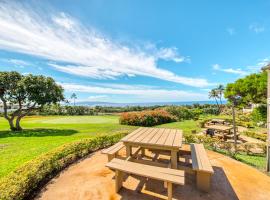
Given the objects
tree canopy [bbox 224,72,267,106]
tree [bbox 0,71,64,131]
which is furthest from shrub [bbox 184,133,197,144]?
tree [bbox 0,71,64,131]

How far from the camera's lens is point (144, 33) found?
35.9 ft

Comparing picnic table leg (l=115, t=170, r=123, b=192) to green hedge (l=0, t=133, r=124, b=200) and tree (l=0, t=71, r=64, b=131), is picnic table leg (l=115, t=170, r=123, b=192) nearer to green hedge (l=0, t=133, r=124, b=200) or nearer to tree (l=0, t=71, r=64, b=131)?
green hedge (l=0, t=133, r=124, b=200)

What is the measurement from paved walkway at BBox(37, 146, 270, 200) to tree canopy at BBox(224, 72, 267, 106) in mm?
2786

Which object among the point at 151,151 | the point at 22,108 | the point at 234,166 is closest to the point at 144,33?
the point at 151,151

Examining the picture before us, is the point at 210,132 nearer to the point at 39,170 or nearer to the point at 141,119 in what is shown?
the point at 141,119

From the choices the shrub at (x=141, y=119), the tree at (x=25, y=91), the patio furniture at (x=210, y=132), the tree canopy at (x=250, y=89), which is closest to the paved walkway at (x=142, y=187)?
the tree canopy at (x=250, y=89)

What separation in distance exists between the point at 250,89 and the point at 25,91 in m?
14.7

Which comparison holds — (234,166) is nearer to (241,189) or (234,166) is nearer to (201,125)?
(241,189)

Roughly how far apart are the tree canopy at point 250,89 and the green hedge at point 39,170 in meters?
6.44

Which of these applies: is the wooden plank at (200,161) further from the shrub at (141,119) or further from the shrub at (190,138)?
the shrub at (141,119)

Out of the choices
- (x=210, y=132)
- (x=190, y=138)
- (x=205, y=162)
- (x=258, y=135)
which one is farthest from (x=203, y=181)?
(x=258, y=135)

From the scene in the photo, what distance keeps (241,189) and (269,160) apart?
7.14ft

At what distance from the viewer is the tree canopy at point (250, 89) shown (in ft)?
18.7

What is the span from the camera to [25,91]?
484 inches
